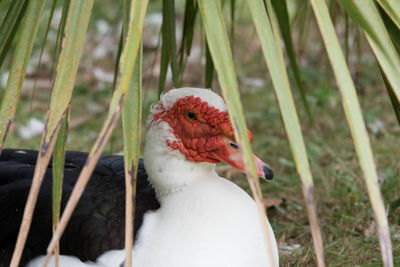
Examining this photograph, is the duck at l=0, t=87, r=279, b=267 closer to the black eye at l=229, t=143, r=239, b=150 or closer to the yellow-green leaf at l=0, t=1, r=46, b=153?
the black eye at l=229, t=143, r=239, b=150

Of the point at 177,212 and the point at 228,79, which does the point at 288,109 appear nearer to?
the point at 228,79

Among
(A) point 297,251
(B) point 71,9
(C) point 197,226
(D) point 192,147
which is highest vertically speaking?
(B) point 71,9

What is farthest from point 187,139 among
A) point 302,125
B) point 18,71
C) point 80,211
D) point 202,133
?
point 302,125

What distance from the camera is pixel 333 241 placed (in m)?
2.51

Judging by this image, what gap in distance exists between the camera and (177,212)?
1.82m

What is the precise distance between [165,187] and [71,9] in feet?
2.14

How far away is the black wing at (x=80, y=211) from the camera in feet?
6.05

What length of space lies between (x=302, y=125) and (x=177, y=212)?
2.32 m

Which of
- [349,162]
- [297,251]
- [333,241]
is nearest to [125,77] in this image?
[297,251]

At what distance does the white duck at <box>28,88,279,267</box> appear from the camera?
5.76 feet

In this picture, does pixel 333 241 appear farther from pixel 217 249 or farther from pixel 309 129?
pixel 309 129

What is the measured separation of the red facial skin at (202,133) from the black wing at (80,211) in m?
0.21

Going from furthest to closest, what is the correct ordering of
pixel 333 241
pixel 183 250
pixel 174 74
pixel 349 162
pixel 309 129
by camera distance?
pixel 309 129 → pixel 349 162 → pixel 333 241 → pixel 174 74 → pixel 183 250

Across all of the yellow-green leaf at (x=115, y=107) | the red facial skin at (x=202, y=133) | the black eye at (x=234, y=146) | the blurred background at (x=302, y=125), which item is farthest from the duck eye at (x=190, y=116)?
the yellow-green leaf at (x=115, y=107)
